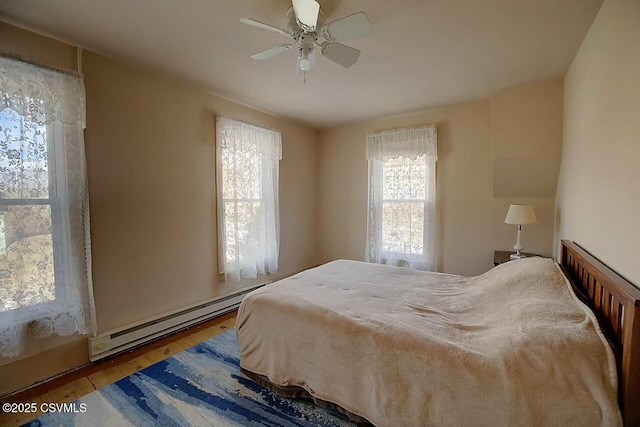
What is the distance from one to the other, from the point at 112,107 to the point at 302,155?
98.0 inches

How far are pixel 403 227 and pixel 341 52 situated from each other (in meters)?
2.52

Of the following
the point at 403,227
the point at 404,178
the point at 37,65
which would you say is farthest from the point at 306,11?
the point at 403,227

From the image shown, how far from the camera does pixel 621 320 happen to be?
1124 millimetres

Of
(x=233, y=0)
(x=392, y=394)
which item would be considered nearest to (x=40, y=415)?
(x=392, y=394)

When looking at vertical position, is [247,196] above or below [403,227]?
above

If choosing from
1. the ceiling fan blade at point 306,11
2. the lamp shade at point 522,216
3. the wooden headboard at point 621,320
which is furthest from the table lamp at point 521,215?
the ceiling fan blade at point 306,11

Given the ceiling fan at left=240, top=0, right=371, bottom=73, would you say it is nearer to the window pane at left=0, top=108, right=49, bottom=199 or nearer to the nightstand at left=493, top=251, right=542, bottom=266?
the window pane at left=0, top=108, right=49, bottom=199

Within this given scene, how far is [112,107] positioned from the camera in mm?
2283

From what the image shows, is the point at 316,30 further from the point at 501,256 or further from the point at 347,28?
the point at 501,256

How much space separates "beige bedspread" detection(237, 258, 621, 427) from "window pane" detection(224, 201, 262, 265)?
122cm

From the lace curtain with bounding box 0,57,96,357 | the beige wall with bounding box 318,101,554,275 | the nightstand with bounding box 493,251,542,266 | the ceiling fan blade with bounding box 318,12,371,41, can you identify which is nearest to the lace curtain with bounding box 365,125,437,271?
the beige wall with bounding box 318,101,554,275

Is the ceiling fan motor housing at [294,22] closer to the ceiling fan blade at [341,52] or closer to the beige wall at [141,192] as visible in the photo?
the ceiling fan blade at [341,52]

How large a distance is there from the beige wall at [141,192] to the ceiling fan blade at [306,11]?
1737 mm

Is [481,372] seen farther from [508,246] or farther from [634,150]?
[508,246]
